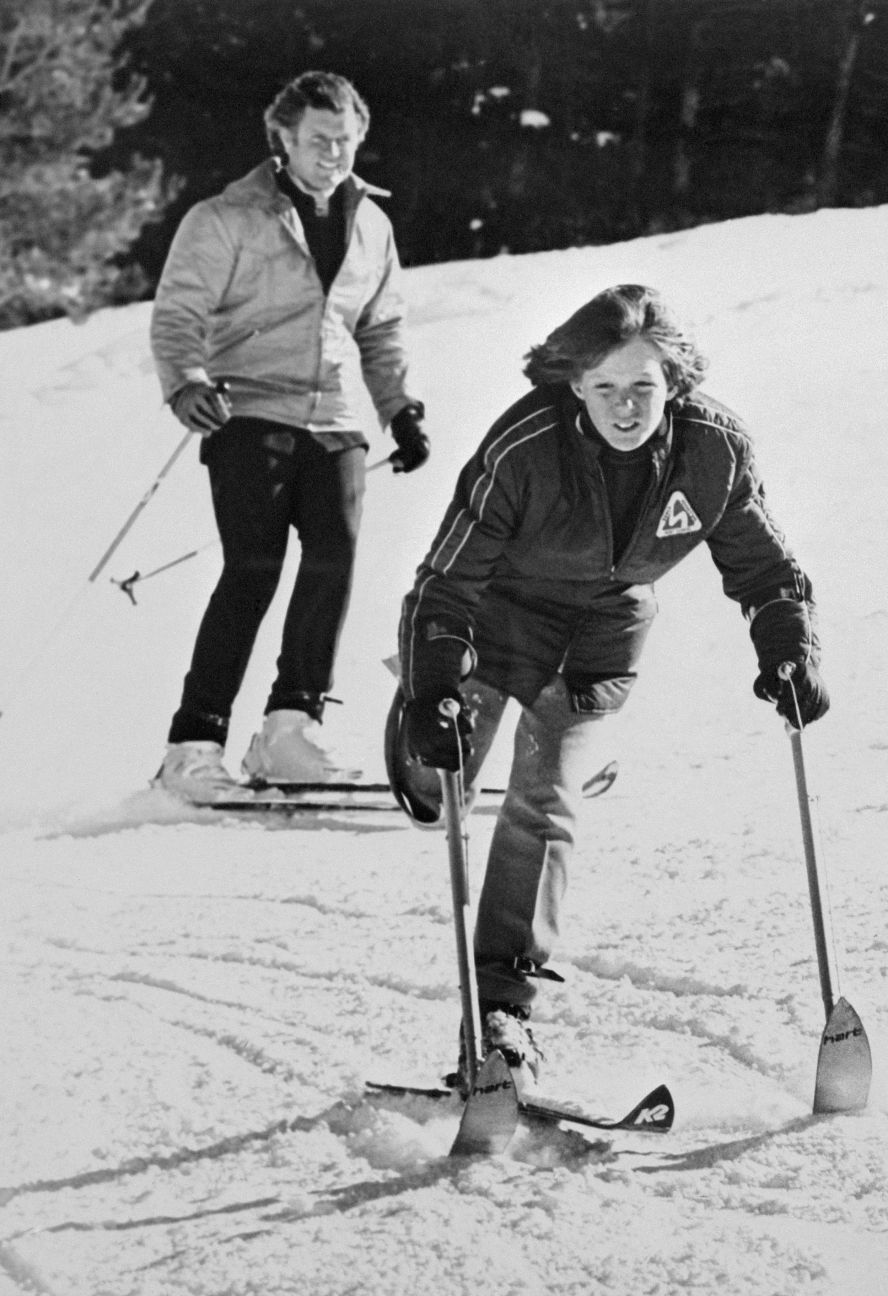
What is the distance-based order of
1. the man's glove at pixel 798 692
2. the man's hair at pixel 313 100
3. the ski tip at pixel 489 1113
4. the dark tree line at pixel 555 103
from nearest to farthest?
the ski tip at pixel 489 1113
the man's glove at pixel 798 692
the man's hair at pixel 313 100
the dark tree line at pixel 555 103

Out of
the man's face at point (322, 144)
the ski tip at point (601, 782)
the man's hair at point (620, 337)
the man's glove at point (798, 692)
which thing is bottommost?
the ski tip at point (601, 782)

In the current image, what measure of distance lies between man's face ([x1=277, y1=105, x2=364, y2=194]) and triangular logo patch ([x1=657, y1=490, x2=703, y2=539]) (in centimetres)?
165

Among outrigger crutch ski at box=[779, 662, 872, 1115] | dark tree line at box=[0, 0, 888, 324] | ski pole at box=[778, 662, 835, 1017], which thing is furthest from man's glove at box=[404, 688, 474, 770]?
dark tree line at box=[0, 0, 888, 324]

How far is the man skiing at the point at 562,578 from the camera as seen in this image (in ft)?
7.62

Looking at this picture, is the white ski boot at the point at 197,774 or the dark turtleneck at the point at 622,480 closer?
the dark turtleneck at the point at 622,480

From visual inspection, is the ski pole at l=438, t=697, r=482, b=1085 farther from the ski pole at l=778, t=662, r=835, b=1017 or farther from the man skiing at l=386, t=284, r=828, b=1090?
the ski pole at l=778, t=662, r=835, b=1017

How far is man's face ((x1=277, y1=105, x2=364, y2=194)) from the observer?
3.72m

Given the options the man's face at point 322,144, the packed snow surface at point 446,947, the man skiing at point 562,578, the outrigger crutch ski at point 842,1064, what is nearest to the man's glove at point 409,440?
the man's face at point 322,144

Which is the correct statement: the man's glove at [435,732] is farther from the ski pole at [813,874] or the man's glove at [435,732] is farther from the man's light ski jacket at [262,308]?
the man's light ski jacket at [262,308]

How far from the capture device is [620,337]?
7.55 ft

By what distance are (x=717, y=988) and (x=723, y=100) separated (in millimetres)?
2834

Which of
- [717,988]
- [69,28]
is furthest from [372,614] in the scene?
[69,28]

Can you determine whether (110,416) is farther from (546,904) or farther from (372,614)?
(546,904)

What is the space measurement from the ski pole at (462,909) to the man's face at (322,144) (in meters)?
1.78
